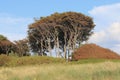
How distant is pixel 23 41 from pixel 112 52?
2990cm

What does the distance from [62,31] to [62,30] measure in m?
0.40

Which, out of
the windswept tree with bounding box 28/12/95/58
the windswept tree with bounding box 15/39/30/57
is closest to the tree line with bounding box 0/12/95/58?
the windswept tree with bounding box 28/12/95/58

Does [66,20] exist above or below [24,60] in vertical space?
above

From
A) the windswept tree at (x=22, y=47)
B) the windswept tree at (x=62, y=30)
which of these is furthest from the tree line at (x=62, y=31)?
the windswept tree at (x=22, y=47)

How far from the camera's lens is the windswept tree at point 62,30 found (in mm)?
52250

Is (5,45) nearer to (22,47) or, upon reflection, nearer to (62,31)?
(22,47)

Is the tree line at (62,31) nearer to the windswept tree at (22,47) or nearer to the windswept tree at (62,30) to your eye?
the windswept tree at (62,30)

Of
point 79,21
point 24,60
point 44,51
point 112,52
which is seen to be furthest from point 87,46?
point 44,51

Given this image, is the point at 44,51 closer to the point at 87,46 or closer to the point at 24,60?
the point at 87,46

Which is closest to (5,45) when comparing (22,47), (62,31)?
(22,47)

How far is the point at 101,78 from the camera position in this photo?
1142 cm

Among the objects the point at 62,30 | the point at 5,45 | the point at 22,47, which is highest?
the point at 62,30

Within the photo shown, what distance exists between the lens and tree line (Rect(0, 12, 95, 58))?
52250mm

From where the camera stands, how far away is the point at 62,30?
53969 millimetres
